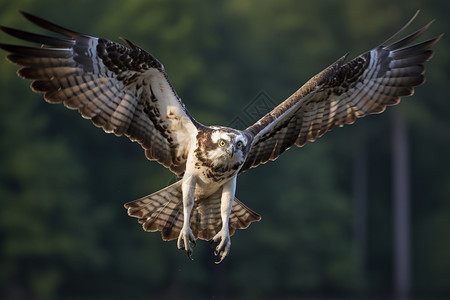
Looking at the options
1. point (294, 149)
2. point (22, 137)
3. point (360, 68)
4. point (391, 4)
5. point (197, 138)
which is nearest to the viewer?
point (197, 138)

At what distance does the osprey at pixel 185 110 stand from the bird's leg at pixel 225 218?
0.04ft

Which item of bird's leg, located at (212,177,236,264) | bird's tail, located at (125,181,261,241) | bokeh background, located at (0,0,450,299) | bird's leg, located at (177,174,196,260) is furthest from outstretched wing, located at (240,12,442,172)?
bokeh background, located at (0,0,450,299)

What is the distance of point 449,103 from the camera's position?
133ft

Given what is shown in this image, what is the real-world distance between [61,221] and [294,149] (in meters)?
9.54

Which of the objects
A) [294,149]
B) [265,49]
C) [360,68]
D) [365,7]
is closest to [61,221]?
[294,149]

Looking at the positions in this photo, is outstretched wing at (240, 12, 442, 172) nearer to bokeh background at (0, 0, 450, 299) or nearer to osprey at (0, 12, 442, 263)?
osprey at (0, 12, 442, 263)

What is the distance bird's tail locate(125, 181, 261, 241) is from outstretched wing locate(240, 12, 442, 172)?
2.67 feet

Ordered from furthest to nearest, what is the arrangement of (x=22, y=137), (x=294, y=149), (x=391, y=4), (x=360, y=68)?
1. (x=391, y=4)
2. (x=294, y=149)
3. (x=22, y=137)
4. (x=360, y=68)

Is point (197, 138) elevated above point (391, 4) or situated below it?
below

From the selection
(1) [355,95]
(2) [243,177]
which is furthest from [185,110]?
(2) [243,177]

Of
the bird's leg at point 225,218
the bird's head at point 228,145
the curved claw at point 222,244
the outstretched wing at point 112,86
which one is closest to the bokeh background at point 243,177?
the outstretched wing at point 112,86

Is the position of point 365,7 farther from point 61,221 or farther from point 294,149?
point 61,221

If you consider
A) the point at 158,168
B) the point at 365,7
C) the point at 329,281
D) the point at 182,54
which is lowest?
the point at 329,281

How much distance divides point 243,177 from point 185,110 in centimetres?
2215
